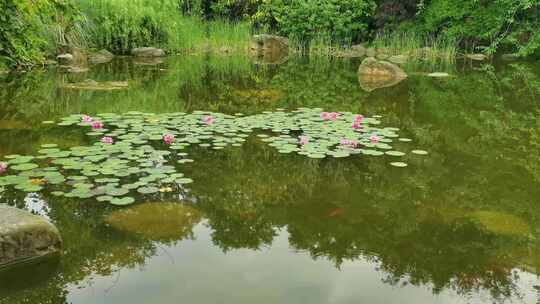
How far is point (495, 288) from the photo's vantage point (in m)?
2.50

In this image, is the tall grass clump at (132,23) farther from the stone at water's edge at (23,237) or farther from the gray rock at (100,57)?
the stone at water's edge at (23,237)

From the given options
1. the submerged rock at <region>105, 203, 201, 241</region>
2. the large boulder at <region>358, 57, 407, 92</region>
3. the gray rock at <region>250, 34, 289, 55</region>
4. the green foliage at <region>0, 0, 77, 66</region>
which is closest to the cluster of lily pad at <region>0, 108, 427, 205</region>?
the submerged rock at <region>105, 203, 201, 241</region>

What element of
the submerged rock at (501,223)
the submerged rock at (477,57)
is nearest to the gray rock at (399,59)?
the submerged rock at (477,57)

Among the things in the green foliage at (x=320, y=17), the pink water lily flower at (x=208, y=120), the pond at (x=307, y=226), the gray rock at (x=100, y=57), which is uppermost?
the green foliage at (x=320, y=17)

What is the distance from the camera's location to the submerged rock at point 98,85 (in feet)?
26.4

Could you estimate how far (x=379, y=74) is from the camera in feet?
34.2

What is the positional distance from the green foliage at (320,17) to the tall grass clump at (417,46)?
1.17m

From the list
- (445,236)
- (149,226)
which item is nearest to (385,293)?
(445,236)

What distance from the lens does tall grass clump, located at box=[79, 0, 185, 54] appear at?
42.1 feet

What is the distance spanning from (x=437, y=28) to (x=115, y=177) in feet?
50.0

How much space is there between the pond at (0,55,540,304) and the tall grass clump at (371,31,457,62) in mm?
9924

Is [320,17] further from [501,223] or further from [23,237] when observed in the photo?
[23,237]

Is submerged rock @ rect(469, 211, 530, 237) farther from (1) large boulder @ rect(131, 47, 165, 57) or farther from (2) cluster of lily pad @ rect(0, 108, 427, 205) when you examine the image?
(1) large boulder @ rect(131, 47, 165, 57)

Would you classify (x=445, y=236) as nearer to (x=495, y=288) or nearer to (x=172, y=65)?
(x=495, y=288)
